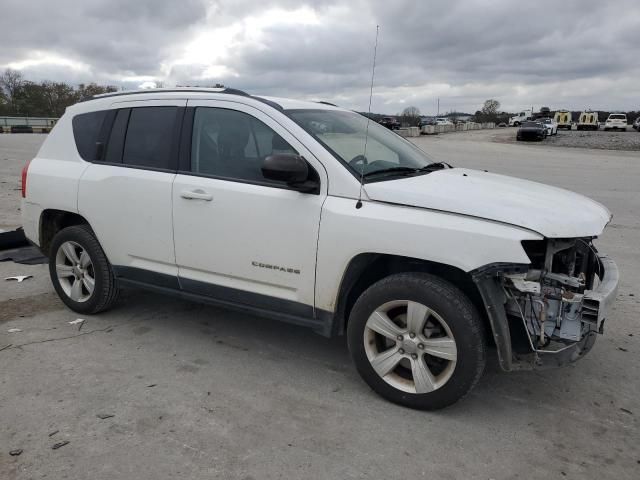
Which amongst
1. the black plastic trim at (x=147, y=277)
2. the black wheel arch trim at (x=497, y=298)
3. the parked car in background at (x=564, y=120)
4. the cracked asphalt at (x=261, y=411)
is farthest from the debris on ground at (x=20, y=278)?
the parked car in background at (x=564, y=120)

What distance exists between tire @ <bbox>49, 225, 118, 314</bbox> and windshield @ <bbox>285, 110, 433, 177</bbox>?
2.06 metres

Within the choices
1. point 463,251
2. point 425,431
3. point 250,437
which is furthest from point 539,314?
point 250,437

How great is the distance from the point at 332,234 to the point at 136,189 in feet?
5.57

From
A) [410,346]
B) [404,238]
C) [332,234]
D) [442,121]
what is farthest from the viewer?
[442,121]

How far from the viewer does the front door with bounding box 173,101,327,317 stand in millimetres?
Answer: 3486

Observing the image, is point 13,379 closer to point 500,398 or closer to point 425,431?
point 425,431

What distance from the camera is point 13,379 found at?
360cm

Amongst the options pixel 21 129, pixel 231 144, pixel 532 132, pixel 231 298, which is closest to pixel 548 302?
pixel 231 298

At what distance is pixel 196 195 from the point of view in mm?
3820

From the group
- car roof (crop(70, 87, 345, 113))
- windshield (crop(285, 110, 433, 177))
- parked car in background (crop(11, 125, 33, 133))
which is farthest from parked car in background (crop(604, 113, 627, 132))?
car roof (crop(70, 87, 345, 113))

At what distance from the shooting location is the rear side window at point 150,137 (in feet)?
13.5

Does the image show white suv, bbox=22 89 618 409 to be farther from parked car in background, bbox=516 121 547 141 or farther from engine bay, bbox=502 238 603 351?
parked car in background, bbox=516 121 547 141

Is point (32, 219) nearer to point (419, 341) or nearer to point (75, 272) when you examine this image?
point (75, 272)

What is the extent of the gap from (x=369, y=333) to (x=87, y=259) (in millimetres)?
2619
